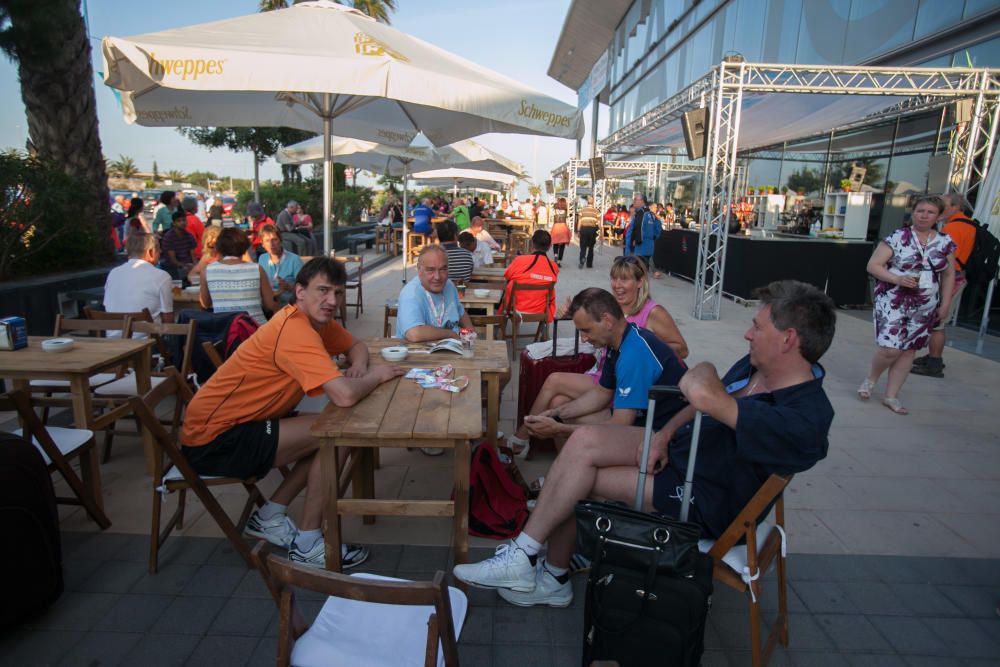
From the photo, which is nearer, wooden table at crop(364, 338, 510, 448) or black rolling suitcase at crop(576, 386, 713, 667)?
black rolling suitcase at crop(576, 386, 713, 667)

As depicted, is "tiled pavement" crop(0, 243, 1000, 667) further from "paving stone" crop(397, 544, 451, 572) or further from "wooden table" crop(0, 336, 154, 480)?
"wooden table" crop(0, 336, 154, 480)

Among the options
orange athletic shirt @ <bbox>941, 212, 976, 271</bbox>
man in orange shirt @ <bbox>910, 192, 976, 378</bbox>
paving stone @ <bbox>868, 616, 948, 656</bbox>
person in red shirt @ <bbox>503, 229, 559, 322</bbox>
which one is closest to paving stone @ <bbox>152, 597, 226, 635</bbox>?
paving stone @ <bbox>868, 616, 948, 656</bbox>

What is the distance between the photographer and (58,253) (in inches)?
244

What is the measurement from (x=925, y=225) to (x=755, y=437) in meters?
3.92

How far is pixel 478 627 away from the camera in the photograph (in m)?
2.23

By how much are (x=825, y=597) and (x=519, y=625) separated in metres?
1.33

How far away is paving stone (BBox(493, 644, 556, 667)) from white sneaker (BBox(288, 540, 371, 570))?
798mm

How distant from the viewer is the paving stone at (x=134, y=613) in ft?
7.17

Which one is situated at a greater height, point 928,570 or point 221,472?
point 221,472

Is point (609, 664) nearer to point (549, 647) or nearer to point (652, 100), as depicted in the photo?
point (549, 647)

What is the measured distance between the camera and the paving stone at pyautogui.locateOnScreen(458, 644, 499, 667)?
6.73 ft

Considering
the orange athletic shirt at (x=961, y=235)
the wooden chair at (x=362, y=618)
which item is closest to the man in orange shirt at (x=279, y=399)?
the wooden chair at (x=362, y=618)

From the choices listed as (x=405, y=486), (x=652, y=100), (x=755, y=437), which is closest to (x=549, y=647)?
(x=755, y=437)

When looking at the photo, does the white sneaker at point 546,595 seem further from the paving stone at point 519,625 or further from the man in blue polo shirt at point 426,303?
the man in blue polo shirt at point 426,303
